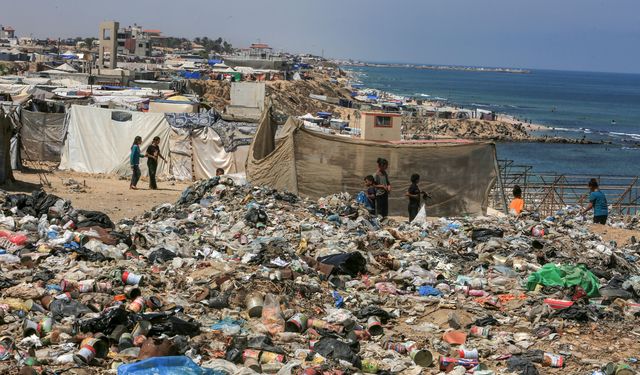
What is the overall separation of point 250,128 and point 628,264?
1023 cm

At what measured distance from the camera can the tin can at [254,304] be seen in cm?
802

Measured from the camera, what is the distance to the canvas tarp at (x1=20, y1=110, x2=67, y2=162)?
20.1m

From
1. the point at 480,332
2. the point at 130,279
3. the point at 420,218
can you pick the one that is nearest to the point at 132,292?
the point at 130,279

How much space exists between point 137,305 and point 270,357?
1467mm

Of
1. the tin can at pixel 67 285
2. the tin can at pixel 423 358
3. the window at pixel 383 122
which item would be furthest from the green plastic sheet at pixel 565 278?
the window at pixel 383 122

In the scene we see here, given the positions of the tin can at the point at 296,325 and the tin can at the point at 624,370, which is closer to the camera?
the tin can at the point at 624,370

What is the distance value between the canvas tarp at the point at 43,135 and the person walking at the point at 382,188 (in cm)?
980

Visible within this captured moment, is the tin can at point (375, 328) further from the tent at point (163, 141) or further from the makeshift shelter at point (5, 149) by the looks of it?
the tent at point (163, 141)

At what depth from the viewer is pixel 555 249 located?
1130 centimetres

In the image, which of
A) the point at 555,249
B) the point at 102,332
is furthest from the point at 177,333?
the point at 555,249

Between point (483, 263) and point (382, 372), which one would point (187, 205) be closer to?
point (483, 263)

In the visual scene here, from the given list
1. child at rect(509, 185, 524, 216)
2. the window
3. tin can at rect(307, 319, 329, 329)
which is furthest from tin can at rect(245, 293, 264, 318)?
the window

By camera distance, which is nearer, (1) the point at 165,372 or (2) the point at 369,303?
(1) the point at 165,372

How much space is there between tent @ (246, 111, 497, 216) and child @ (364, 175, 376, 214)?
1.24 meters
